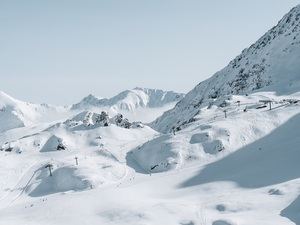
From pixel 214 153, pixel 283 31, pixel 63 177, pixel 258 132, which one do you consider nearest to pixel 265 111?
pixel 258 132

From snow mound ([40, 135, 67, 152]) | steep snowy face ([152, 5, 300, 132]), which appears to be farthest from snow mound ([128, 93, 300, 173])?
steep snowy face ([152, 5, 300, 132])

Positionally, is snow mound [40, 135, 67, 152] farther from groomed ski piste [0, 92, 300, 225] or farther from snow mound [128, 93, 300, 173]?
snow mound [128, 93, 300, 173]

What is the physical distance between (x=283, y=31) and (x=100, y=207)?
482 ft

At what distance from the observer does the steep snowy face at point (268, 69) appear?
454 ft

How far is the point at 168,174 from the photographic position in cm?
7062

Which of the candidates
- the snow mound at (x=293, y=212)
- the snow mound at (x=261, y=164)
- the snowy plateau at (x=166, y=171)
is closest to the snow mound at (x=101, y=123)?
the snowy plateau at (x=166, y=171)

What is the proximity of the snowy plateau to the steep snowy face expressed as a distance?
15962mm

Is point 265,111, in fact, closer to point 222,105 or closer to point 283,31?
point 222,105

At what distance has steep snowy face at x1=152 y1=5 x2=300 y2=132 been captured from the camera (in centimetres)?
13838

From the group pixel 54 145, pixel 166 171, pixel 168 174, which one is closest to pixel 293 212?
pixel 168 174

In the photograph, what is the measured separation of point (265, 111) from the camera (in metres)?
88.8

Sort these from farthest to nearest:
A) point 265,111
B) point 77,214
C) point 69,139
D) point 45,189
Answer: point 69,139 < point 265,111 < point 45,189 < point 77,214

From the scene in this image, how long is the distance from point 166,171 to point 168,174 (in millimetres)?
3566

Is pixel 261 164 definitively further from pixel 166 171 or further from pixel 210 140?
pixel 210 140
